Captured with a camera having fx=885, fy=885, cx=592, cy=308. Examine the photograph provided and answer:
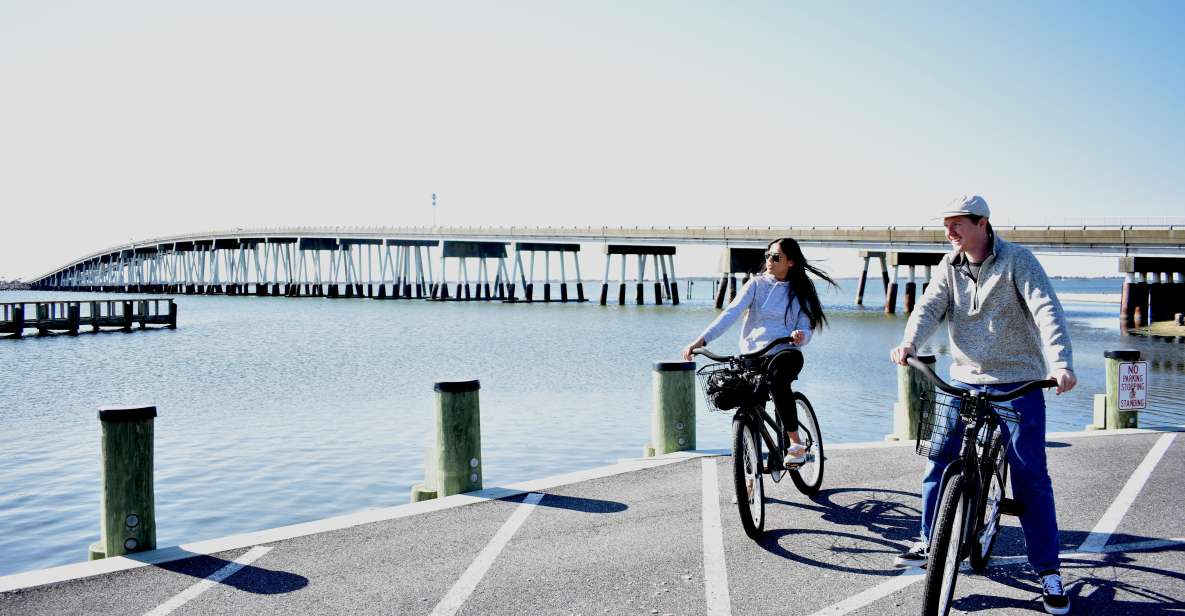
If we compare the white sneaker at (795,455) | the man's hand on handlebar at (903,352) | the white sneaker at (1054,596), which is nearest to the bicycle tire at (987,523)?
the white sneaker at (1054,596)

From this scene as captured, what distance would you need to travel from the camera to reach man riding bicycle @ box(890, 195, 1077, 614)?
14.6 feet

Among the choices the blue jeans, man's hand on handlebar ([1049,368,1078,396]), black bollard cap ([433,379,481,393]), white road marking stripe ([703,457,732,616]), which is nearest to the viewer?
man's hand on handlebar ([1049,368,1078,396])

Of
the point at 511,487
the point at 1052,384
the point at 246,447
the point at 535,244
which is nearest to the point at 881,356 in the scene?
the point at 246,447

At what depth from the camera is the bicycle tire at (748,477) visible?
219 inches

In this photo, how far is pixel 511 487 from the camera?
7.23 meters

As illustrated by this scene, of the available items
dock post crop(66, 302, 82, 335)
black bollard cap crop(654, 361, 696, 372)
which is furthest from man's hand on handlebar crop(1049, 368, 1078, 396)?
dock post crop(66, 302, 82, 335)

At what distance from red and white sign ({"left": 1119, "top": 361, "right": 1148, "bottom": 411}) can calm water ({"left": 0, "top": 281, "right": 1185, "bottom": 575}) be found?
4.89 m

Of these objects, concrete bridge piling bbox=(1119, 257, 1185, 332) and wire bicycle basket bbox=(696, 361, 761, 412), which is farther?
concrete bridge piling bbox=(1119, 257, 1185, 332)

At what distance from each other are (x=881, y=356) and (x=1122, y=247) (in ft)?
97.2

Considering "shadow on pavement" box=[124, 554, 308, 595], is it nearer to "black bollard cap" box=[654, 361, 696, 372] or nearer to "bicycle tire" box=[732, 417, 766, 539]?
"bicycle tire" box=[732, 417, 766, 539]

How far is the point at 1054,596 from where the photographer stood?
4449 mm

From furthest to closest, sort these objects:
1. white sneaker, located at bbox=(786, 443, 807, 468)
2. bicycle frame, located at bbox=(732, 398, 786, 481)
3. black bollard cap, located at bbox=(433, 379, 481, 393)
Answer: black bollard cap, located at bbox=(433, 379, 481, 393)
white sneaker, located at bbox=(786, 443, 807, 468)
bicycle frame, located at bbox=(732, 398, 786, 481)

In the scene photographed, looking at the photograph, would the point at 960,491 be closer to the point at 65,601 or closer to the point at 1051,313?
the point at 1051,313

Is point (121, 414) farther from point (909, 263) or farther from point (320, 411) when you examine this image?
point (909, 263)
